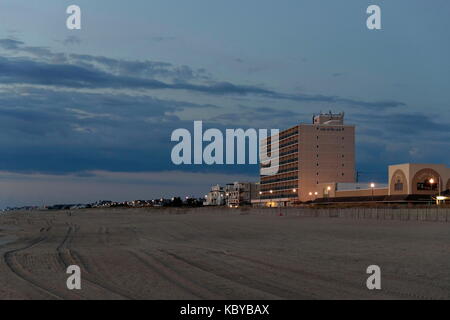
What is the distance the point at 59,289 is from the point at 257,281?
500cm

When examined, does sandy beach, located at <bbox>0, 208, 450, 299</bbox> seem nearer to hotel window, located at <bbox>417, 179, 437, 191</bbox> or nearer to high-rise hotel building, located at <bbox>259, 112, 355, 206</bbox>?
hotel window, located at <bbox>417, 179, 437, 191</bbox>

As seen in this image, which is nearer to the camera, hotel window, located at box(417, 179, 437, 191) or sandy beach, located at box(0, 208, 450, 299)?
sandy beach, located at box(0, 208, 450, 299)

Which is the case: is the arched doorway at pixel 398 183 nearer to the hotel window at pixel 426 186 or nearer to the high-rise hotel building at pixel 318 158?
the hotel window at pixel 426 186

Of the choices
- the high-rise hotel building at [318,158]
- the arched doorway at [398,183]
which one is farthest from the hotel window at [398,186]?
the high-rise hotel building at [318,158]

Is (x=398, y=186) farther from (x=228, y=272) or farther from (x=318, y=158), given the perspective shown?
(x=228, y=272)

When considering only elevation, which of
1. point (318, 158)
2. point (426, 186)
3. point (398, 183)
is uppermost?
point (318, 158)

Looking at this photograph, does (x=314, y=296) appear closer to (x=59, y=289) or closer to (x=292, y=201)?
(x=59, y=289)

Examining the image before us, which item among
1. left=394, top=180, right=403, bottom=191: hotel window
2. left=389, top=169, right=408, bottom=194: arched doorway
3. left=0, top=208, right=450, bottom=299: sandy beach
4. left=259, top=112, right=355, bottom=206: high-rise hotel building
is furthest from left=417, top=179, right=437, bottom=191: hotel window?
left=0, top=208, right=450, bottom=299: sandy beach

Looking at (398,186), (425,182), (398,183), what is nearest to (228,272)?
(425,182)

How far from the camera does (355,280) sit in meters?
14.3

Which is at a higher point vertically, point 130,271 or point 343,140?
point 343,140
